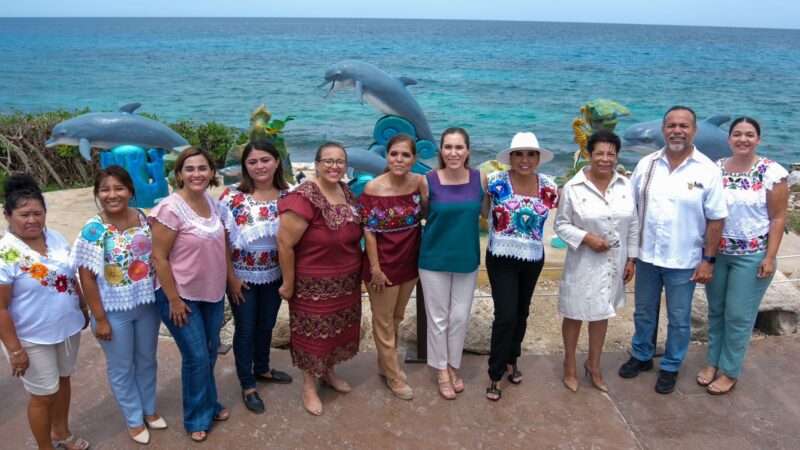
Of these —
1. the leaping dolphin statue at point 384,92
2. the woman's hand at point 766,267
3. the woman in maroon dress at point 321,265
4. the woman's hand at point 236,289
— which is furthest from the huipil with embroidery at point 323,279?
the leaping dolphin statue at point 384,92

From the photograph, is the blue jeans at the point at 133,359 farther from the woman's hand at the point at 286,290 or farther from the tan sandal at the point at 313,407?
the tan sandal at the point at 313,407

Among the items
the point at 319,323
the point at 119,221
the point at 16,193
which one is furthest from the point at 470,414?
the point at 16,193

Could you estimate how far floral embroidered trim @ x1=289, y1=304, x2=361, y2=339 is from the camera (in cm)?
315

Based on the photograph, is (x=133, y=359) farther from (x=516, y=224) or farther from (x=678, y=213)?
(x=678, y=213)

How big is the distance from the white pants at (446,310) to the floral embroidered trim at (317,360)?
496mm

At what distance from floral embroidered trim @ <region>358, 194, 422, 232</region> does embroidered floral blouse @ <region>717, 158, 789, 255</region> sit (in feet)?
5.51

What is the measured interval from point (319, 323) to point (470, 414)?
3.18 feet

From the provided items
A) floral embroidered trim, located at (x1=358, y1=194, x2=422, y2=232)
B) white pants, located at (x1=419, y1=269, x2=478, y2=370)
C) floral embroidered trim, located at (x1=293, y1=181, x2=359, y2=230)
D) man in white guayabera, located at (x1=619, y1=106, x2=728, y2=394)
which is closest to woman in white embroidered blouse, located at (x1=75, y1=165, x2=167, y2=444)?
floral embroidered trim, located at (x1=293, y1=181, x2=359, y2=230)

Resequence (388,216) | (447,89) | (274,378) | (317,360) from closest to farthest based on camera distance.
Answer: (388,216)
(317,360)
(274,378)
(447,89)

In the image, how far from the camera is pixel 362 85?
591 centimetres

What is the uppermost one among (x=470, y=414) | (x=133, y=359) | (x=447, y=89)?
(x=133, y=359)

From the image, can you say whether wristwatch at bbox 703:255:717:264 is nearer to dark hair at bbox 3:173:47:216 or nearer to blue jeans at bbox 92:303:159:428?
blue jeans at bbox 92:303:159:428

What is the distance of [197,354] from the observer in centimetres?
291

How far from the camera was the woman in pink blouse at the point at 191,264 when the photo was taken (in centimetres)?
270
